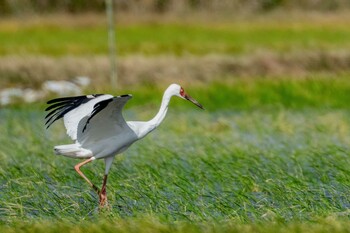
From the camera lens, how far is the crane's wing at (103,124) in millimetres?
8883

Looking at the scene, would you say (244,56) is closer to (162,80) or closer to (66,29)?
(162,80)

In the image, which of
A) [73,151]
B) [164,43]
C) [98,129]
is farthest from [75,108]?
[164,43]

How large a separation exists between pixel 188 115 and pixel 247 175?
22.8 ft

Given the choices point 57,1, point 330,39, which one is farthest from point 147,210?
point 57,1

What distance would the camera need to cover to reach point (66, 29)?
28.8 m

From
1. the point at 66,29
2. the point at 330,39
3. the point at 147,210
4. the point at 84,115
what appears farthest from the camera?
the point at 66,29

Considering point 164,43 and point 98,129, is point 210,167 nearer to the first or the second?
point 98,129

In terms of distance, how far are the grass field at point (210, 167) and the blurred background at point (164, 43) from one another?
737mm

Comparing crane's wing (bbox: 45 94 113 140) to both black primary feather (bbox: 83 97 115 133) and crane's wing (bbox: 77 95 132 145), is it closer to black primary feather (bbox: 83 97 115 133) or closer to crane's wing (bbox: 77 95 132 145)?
crane's wing (bbox: 77 95 132 145)

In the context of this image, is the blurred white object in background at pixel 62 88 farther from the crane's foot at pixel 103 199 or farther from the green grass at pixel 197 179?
the crane's foot at pixel 103 199

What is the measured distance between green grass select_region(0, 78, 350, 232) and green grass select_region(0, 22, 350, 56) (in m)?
8.39

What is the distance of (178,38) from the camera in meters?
26.5

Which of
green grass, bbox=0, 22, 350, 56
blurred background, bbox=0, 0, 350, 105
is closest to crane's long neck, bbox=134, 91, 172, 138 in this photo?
blurred background, bbox=0, 0, 350, 105

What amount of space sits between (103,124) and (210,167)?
4.95 feet
